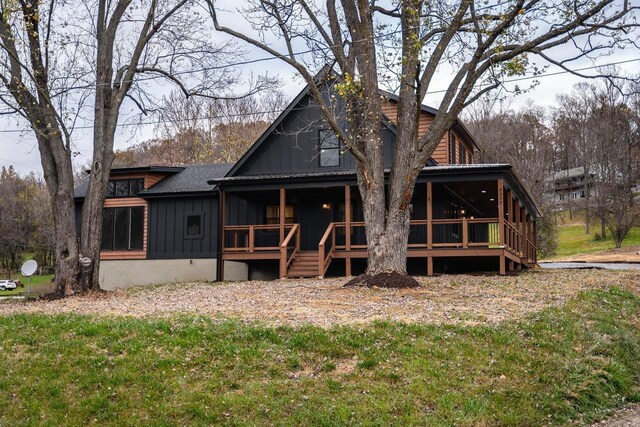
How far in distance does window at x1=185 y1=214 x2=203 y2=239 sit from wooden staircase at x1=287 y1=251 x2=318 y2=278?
4.67 metres

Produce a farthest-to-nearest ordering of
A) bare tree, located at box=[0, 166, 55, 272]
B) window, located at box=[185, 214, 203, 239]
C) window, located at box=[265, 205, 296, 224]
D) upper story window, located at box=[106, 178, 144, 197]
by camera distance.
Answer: bare tree, located at box=[0, 166, 55, 272]
upper story window, located at box=[106, 178, 144, 197]
window, located at box=[185, 214, 203, 239]
window, located at box=[265, 205, 296, 224]

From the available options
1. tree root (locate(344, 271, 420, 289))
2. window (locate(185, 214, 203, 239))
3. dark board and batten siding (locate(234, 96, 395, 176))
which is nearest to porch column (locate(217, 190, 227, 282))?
dark board and batten siding (locate(234, 96, 395, 176))

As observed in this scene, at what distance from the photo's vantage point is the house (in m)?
19.8

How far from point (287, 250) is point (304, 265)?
3.51ft

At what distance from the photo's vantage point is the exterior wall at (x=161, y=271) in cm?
2314

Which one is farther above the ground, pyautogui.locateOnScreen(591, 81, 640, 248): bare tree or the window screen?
pyautogui.locateOnScreen(591, 81, 640, 248): bare tree

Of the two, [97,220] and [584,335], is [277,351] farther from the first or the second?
[97,220]

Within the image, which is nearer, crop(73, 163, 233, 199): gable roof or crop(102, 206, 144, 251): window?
crop(73, 163, 233, 199): gable roof

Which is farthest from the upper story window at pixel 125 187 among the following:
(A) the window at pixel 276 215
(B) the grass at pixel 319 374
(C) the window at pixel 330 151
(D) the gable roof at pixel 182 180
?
(B) the grass at pixel 319 374

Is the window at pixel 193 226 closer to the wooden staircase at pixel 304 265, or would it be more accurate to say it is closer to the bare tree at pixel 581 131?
the wooden staircase at pixel 304 265

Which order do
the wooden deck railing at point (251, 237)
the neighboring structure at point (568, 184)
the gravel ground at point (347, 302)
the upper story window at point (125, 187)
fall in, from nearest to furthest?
the gravel ground at point (347, 302) < the wooden deck railing at point (251, 237) < the upper story window at point (125, 187) < the neighboring structure at point (568, 184)

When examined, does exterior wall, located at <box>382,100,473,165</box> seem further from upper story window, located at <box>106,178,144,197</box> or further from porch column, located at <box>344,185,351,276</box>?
upper story window, located at <box>106,178,144,197</box>

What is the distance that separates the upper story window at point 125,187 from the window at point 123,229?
24.9 inches

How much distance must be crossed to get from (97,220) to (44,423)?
394 inches
